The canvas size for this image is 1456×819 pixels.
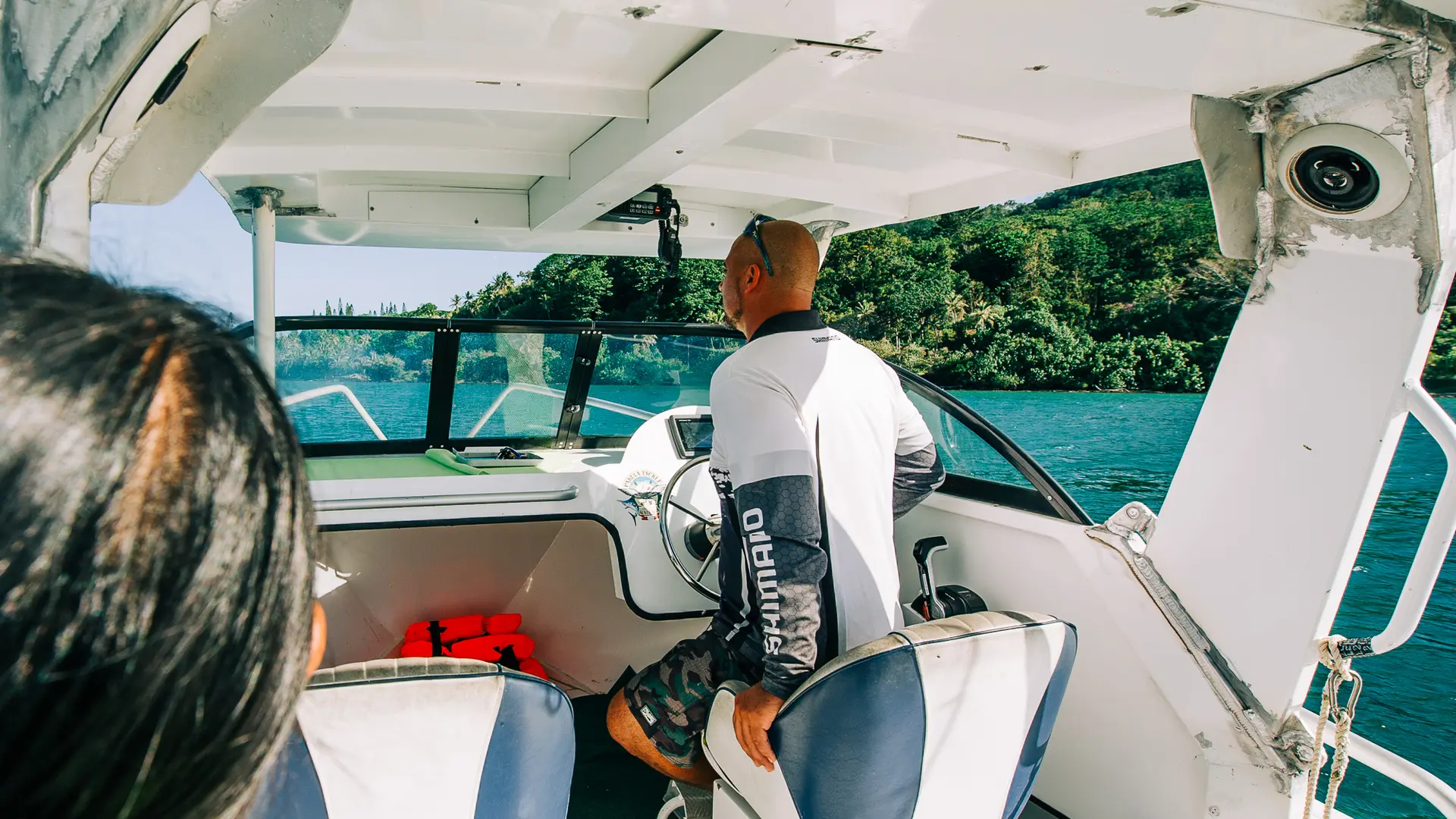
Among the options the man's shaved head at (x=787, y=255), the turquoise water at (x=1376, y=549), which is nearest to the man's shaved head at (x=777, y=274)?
the man's shaved head at (x=787, y=255)

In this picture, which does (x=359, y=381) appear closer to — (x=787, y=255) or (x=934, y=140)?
(x=787, y=255)

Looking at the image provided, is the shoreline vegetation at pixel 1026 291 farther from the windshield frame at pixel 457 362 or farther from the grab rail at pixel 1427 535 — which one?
the grab rail at pixel 1427 535

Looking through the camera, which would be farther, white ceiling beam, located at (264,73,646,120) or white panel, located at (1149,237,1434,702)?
white ceiling beam, located at (264,73,646,120)

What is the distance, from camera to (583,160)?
2742 mm

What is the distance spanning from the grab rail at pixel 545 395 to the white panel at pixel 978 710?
2505 millimetres

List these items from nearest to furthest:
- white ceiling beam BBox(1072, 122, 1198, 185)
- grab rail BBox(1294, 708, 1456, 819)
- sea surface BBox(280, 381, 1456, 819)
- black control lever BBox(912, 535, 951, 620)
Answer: grab rail BBox(1294, 708, 1456, 819)
white ceiling beam BBox(1072, 122, 1198, 185)
black control lever BBox(912, 535, 951, 620)
sea surface BBox(280, 381, 1456, 819)

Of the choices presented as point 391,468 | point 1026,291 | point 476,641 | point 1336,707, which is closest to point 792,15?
point 1336,707

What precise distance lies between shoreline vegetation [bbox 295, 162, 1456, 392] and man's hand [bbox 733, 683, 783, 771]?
2671cm

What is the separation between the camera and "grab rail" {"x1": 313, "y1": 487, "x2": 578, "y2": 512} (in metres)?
2.76

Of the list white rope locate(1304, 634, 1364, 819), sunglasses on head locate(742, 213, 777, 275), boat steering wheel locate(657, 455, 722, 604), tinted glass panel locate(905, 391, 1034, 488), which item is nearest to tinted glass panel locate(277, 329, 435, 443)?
boat steering wheel locate(657, 455, 722, 604)

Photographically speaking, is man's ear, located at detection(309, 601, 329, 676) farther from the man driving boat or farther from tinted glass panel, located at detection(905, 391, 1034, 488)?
tinted glass panel, located at detection(905, 391, 1034, 488)

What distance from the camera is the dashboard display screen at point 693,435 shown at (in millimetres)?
3217

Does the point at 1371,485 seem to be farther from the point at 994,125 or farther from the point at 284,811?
the point at 284,811

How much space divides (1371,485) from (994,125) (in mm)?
1367
